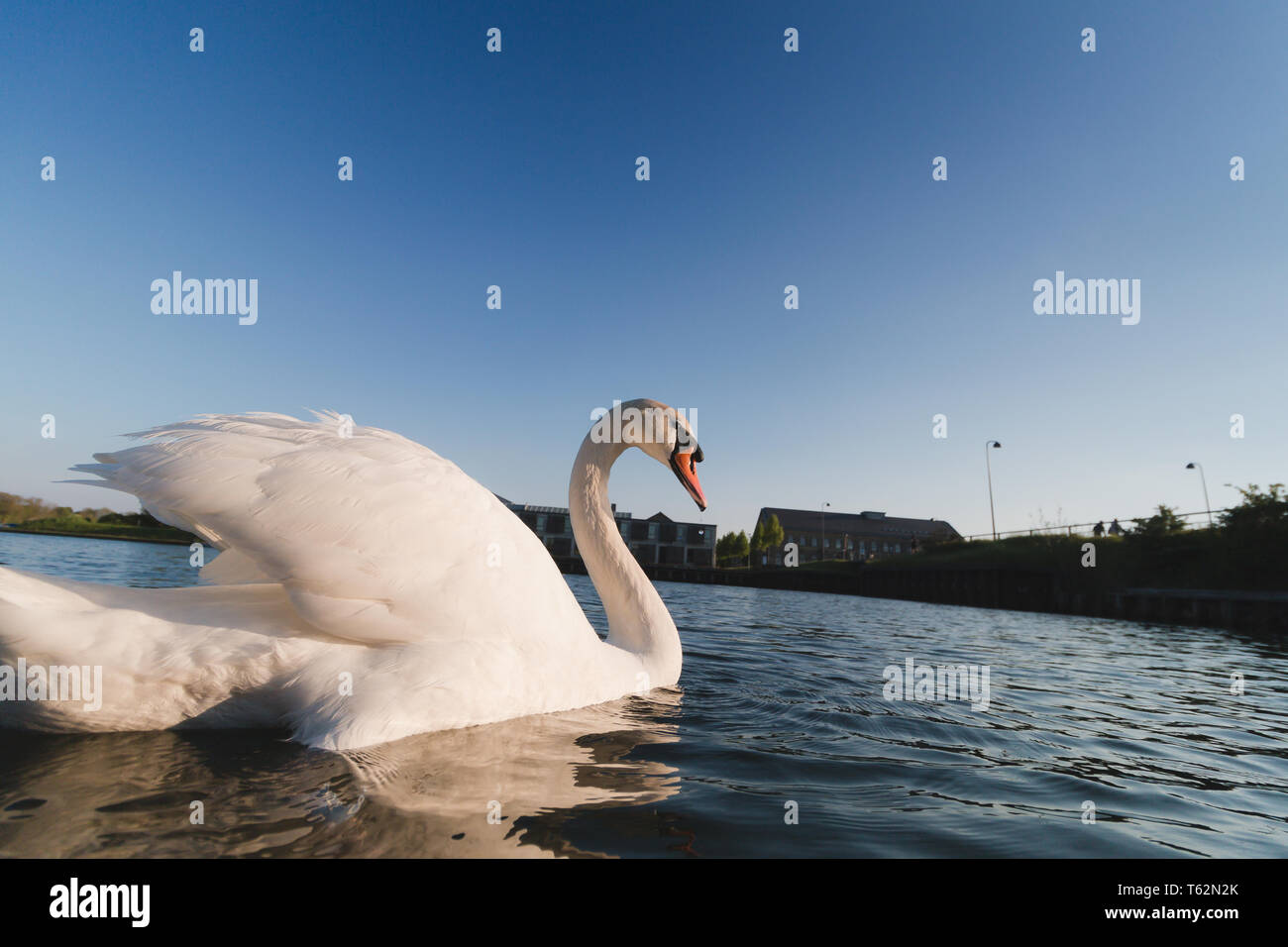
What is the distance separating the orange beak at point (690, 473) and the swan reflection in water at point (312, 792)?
7.69ft

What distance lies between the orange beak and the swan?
2.04 m

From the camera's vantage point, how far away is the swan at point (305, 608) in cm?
294

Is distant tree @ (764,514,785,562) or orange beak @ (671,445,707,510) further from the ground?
orange beak @ (671,445,707,510)

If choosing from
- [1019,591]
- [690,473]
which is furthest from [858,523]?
[690,473]

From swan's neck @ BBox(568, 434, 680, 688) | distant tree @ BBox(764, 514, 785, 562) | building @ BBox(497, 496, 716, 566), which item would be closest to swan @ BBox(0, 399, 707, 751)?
swan's neck @ BBox(568, 434, 680, 688)

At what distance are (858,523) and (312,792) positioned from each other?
102017 mm

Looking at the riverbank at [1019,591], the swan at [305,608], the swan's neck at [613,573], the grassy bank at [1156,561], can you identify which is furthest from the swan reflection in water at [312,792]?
the grassy bank at [1156,561]

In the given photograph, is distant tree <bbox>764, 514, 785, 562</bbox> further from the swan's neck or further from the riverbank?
the swan's neck

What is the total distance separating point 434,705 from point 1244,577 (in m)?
30.2

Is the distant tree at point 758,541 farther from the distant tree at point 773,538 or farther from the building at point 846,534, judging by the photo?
the building at point 846,534

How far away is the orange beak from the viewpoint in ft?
17.9

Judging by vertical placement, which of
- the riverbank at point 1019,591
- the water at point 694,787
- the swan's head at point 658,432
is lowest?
the riverbank at point 1019,591
